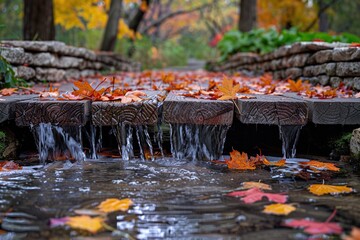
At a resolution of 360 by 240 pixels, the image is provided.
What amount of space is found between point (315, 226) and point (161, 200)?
716mm

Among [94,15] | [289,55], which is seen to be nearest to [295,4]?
[94,15]

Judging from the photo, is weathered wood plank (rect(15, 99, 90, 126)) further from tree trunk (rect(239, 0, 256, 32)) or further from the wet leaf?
tree trunk (rect(239, 0, 256, 32))

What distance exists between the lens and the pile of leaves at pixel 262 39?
23.0ft

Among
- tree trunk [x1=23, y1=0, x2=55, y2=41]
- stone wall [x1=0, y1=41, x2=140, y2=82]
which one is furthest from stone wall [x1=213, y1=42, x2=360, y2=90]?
tree trunk [x1=23, y1=0, x2=55, y2=41]

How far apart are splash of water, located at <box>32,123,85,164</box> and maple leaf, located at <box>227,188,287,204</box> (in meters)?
1.28

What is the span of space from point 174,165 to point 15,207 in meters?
1.09

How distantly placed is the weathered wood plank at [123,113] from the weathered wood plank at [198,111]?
10 cm

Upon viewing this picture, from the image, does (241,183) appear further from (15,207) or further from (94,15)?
(94,15)

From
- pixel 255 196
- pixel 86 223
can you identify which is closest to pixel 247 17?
pixel 255 196

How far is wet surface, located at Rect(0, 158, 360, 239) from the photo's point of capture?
151cm

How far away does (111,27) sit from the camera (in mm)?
10461

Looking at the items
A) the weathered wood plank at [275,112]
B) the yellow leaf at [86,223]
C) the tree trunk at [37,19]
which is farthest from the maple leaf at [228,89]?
the tree trunk at [37,19]

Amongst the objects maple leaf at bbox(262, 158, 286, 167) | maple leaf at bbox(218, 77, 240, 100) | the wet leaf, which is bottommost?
the wet leaf

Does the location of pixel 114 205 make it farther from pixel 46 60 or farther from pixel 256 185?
pixel 46 60
